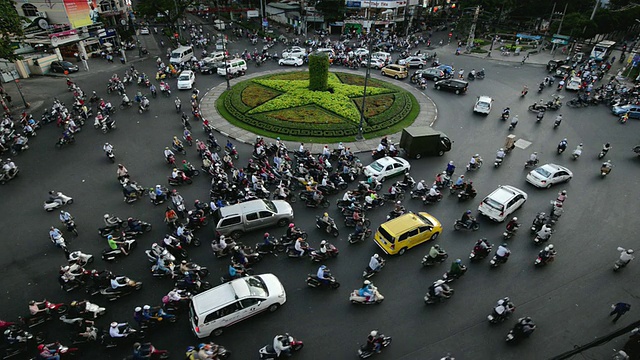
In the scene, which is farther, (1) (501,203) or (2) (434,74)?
(2) (434,74)

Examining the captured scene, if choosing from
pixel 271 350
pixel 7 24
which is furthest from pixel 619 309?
pixel 7 24

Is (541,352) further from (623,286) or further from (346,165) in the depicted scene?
(346,165)

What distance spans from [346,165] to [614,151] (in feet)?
68.7

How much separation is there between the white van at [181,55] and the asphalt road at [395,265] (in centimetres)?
1861

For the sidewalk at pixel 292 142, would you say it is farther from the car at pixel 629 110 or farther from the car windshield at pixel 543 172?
the car at pixel 629 110

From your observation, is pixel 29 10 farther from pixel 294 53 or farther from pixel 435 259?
pixel 435 259

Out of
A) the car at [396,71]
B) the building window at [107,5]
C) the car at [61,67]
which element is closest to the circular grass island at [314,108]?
the car at [396,71]

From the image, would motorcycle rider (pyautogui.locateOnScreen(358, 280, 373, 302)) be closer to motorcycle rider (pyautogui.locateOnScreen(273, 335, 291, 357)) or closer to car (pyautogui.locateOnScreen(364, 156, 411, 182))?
motorcycle rider (pyautogui.locateOnScreen(273, 335, 291, 357))

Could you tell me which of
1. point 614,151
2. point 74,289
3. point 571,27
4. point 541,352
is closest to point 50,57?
point 74,289

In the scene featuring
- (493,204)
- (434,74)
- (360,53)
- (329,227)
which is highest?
(360,53)

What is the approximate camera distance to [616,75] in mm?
43438

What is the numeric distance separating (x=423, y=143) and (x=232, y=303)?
682 inches

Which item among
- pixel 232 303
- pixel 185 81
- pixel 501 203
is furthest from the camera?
pixel 185 81

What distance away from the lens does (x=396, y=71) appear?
41.0 meters
